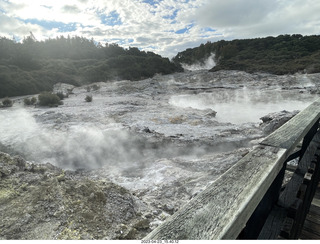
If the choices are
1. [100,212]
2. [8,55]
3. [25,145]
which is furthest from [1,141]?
[8,55]

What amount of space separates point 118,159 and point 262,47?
44.1 m

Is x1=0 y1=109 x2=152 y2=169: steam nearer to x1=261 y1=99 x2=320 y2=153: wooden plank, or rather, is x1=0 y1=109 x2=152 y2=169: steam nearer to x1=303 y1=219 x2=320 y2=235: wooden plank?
x1=303 y1=219 x2=320 y2=235: wooden plank

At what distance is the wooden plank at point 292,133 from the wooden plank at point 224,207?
27 cm

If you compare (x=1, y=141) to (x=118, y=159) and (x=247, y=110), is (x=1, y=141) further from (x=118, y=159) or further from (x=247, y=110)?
(x=247, y=110)

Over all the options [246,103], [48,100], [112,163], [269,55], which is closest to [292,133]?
[112,163]

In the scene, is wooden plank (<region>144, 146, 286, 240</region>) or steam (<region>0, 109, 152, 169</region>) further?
steam (<region>0, 109, 152, 169</region>)

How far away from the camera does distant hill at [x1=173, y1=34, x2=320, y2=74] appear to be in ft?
79.7

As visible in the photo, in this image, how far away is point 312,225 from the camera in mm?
2039

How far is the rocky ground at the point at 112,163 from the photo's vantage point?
2.75 meters

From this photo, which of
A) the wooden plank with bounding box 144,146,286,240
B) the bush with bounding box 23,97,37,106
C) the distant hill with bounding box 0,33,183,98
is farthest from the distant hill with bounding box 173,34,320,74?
the wooden plank with bounding box 144,146,286,240

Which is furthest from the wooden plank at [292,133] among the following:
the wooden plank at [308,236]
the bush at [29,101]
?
the bush at [29,101]

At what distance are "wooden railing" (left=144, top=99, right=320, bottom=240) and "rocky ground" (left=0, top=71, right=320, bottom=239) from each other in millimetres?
2008

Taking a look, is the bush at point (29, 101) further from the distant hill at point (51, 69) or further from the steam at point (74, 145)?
the distant hill at point (51, 69)

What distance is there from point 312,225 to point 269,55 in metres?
37.4
